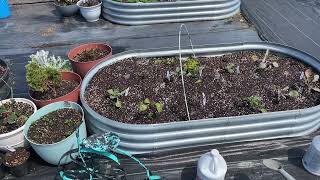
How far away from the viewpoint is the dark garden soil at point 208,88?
10.2 feet

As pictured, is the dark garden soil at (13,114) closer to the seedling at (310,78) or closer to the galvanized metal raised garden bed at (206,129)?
the galvanized metal raised garden bed at (206,129)

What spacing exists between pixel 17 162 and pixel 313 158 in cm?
259

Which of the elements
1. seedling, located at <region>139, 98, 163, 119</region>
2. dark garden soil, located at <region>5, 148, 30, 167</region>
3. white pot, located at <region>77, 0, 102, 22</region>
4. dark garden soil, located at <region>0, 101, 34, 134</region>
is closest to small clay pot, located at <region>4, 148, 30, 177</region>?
dark garden soil, located at <region>5, 148, 30, 167</region>

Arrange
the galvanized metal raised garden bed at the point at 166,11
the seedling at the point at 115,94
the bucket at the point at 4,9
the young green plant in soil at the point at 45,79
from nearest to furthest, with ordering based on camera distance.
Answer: the young green plant in soil at the point at 45,79
the seedling at the point at 115,94
the galvanized metal raised garden bed at the point at 166,11
the bucket at the point at 4,9

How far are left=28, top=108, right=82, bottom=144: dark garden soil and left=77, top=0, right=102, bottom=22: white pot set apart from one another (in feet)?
7.92

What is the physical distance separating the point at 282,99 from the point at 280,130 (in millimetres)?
395

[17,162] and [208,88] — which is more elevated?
[208,88]

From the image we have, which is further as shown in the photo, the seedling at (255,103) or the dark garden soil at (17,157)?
the seedling at (255,103)

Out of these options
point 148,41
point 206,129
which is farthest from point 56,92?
point 148,41

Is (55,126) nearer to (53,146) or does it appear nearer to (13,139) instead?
(53,146)

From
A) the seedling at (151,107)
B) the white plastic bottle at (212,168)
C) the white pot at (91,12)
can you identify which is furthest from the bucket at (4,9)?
the white plastic bottle at (212,168)

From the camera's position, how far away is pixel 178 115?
3.07 meters

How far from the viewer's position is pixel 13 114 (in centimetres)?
296

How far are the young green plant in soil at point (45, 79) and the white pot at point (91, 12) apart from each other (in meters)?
1.73
